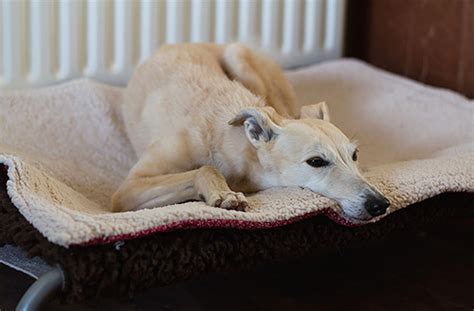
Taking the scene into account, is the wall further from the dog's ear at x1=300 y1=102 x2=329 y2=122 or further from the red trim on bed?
the red trim on bed

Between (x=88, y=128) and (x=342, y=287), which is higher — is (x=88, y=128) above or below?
above

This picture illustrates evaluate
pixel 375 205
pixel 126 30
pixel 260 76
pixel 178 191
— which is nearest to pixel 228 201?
pixel 178 191

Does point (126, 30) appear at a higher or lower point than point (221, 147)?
higher

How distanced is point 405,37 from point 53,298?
203cm

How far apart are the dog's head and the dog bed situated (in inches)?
1.8

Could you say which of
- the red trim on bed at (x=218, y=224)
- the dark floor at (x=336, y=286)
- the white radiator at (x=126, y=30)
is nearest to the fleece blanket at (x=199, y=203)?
the red trim on bed at (x=218, y=224)

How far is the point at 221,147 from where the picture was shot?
7.11 ft

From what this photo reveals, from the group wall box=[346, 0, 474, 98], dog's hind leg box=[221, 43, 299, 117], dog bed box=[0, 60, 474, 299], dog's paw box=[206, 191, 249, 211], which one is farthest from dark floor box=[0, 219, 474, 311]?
wall box=[346, 0, 474, 98]

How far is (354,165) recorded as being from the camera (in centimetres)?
206

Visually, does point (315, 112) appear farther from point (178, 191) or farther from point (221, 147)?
point (178, 191)

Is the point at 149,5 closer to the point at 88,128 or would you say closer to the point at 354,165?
the point at 88,128

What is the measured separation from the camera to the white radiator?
2818mm

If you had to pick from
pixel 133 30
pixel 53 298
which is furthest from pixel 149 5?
pixel 53 298

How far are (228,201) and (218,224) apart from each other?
0.33ft
